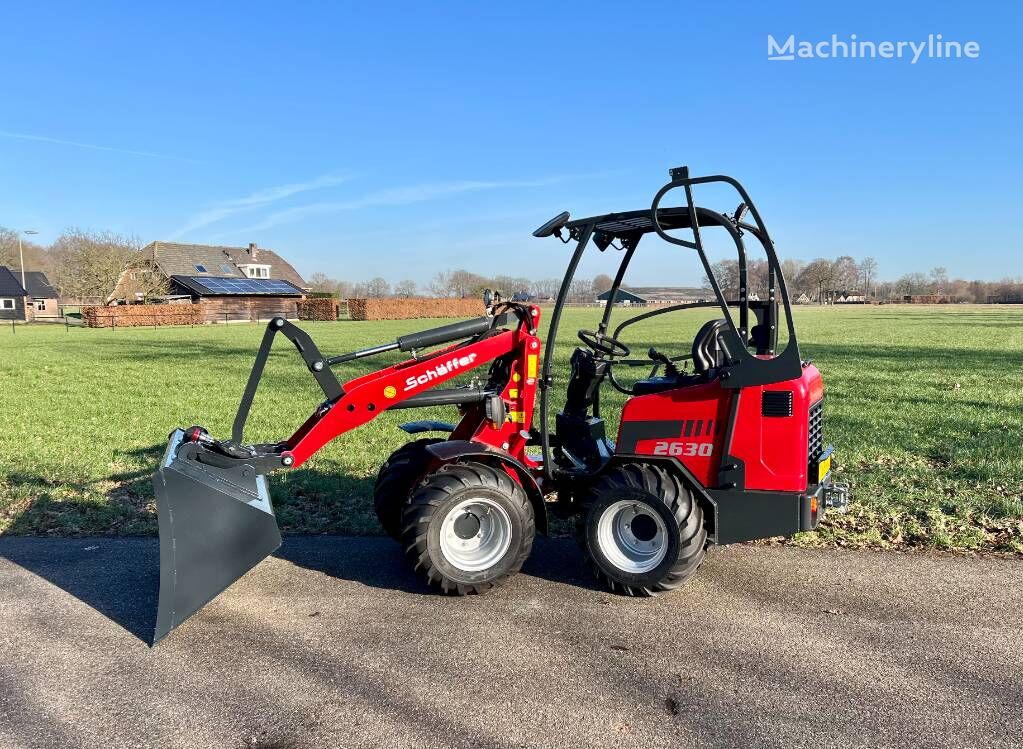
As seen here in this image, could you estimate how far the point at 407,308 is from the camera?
6988 cm

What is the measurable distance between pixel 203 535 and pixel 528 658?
197cm

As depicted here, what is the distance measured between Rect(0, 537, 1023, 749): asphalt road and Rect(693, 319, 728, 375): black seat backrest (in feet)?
4.55

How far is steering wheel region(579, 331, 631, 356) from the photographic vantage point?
5.55m

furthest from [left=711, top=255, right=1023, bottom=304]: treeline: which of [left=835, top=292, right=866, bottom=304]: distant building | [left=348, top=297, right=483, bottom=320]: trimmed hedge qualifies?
[left=348, top=297, right=483, bottom=320]: trimmed hedge

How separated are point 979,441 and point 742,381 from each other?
6.12 m

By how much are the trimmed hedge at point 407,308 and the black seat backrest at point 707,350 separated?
194 ft

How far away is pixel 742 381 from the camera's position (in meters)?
4.44

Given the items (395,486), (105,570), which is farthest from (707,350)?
(105,570)

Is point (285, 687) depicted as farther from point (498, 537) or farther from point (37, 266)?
point (37, 266)

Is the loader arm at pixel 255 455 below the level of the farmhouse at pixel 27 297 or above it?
below

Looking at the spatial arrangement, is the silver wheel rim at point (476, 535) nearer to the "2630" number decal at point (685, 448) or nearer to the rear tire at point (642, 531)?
the rear tire at point (642, 531)

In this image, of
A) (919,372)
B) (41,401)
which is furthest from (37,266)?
(919,372)

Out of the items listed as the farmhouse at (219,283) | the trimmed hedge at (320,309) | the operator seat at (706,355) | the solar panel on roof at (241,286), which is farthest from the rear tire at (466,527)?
the solar panel on roof at (241,286)

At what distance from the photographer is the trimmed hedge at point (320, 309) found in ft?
220
